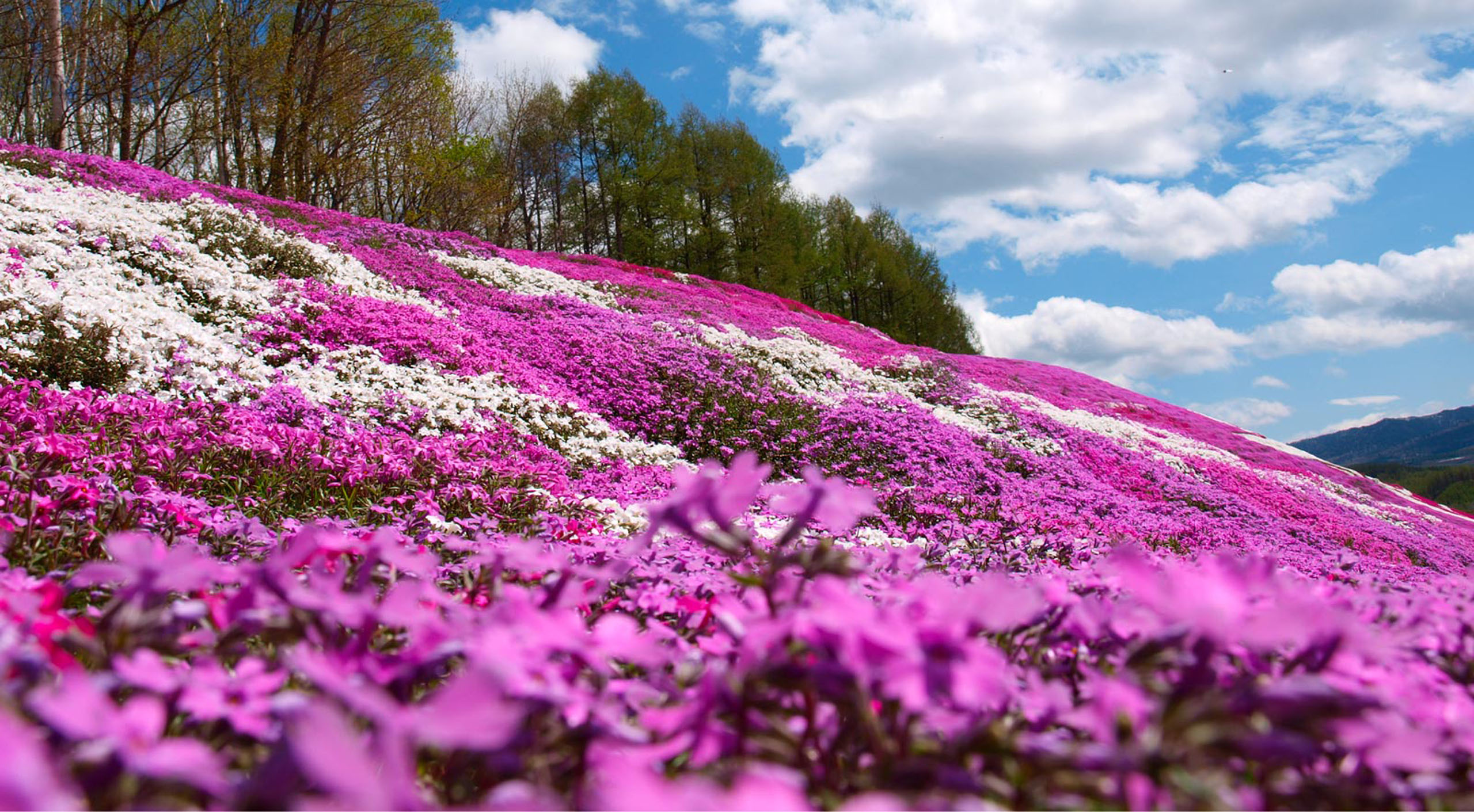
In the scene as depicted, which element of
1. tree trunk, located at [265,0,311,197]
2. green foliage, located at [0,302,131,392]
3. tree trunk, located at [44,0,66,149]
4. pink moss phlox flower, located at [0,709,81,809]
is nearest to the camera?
pink moss phlox flower, located at [0,709,81,809]

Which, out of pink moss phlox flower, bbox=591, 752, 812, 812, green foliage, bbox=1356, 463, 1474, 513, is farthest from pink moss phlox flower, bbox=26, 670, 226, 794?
green foliage, bbox=1356, 463, 1474, 513

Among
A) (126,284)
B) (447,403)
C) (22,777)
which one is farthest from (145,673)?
(126,284)

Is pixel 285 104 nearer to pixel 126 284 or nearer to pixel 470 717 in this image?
pixel 126 284

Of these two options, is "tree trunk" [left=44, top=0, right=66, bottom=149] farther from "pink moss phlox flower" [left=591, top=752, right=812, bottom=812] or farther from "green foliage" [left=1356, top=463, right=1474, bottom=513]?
"green foliage" [left=1356, top=463, right=1474, bottom=513]

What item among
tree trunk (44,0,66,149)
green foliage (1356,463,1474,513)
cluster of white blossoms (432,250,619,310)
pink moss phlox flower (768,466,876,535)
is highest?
tree trunk (44,0,66,149)

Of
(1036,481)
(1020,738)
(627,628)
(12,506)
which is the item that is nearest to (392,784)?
(627,628)

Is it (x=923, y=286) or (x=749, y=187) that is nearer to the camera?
(x=749, y=187)

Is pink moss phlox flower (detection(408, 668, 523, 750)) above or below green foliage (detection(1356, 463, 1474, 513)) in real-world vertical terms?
above

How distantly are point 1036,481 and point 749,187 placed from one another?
37058 mm

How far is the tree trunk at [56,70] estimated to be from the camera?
52.1ft

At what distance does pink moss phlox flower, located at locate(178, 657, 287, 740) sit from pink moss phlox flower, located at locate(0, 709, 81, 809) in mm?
257

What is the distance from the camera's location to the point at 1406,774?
863 mm

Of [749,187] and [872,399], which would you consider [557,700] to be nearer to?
[872,399]

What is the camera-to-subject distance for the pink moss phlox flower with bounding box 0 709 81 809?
44cm
